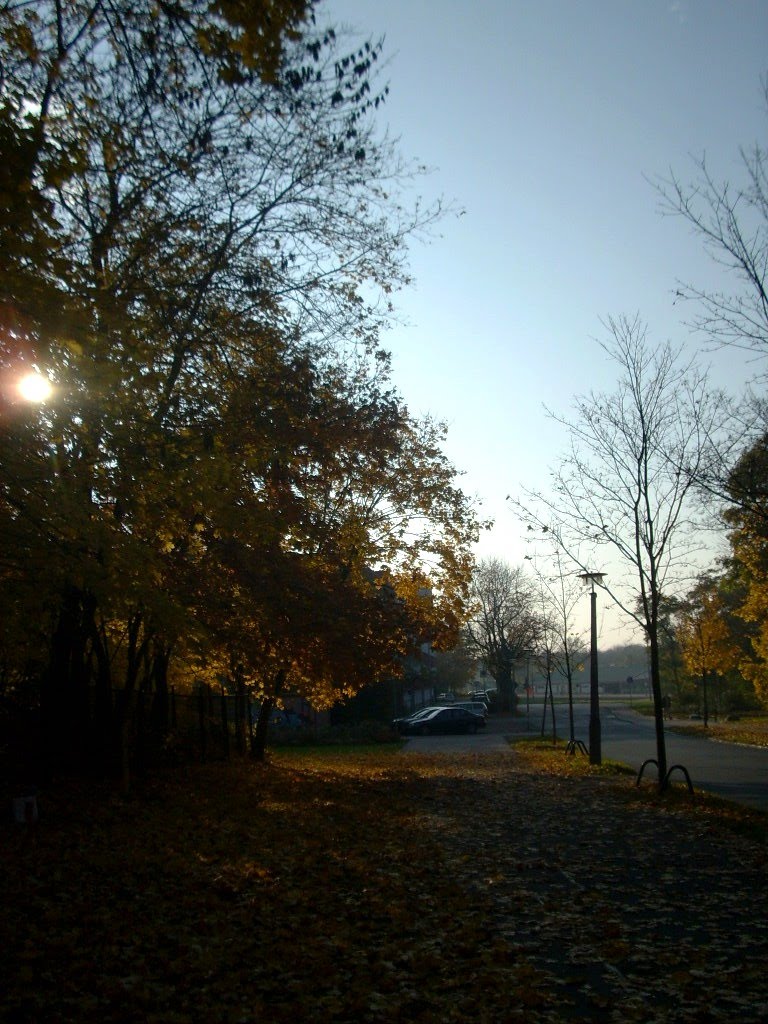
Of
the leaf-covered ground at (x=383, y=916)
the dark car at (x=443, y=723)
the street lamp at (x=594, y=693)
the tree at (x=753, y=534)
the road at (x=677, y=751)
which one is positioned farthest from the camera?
the dark car at (x=443, y=723)

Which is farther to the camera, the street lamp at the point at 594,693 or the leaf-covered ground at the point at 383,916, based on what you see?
the street lamp at the point at 594,693

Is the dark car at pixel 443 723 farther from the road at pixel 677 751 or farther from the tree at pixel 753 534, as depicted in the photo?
the tree at pixel 753 534

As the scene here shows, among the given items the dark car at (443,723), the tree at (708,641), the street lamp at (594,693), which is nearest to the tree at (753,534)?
the tree at (708,641)

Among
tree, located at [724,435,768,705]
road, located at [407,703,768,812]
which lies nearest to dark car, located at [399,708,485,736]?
road, located at [407,703,768,812]

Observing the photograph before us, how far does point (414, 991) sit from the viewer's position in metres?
5.38

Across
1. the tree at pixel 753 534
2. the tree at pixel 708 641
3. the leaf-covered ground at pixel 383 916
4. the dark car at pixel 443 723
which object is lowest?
the dark car at pixel 443 723

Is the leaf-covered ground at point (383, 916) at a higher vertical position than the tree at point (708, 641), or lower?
lower

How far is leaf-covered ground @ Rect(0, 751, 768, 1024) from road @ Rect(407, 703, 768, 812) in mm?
3857

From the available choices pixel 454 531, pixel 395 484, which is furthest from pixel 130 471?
pixel 454 531

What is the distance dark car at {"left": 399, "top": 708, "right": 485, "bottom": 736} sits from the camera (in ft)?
152

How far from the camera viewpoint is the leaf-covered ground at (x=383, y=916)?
17.1 ft

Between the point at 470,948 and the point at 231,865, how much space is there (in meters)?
4.14

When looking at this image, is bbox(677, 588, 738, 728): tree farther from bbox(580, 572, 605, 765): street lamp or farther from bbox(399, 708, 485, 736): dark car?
bbox(580, 572, 605, 765): street lamp

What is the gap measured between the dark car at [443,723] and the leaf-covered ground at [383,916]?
32757 millimetres
